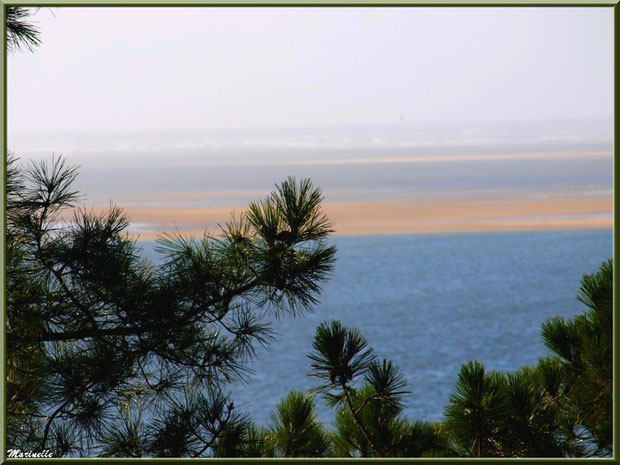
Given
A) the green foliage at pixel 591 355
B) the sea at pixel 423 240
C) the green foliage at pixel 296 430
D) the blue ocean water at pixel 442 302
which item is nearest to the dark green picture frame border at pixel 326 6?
the green foliage at pixel 591 355

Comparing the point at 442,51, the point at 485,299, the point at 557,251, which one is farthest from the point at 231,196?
the point at 557,251

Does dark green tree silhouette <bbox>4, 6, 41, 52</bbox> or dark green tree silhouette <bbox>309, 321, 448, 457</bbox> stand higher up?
dark green tree silhouette <bbox>4, 6, 41, 52</bbox>

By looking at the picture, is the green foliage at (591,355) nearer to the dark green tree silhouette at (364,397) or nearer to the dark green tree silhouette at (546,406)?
the dark green tree silhouette at (546,406)

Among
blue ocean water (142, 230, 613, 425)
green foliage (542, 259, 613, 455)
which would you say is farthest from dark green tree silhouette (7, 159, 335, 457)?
blue ocean water (142, 230, 613, 425)

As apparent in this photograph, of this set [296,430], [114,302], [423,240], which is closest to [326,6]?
[114,302]

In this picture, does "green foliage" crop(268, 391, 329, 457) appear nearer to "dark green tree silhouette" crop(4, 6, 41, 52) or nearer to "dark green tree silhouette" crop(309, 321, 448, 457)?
"dark green tree silhouette" crop(309, 321, 448, 457)

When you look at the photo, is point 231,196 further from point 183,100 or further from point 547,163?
point 547,163
